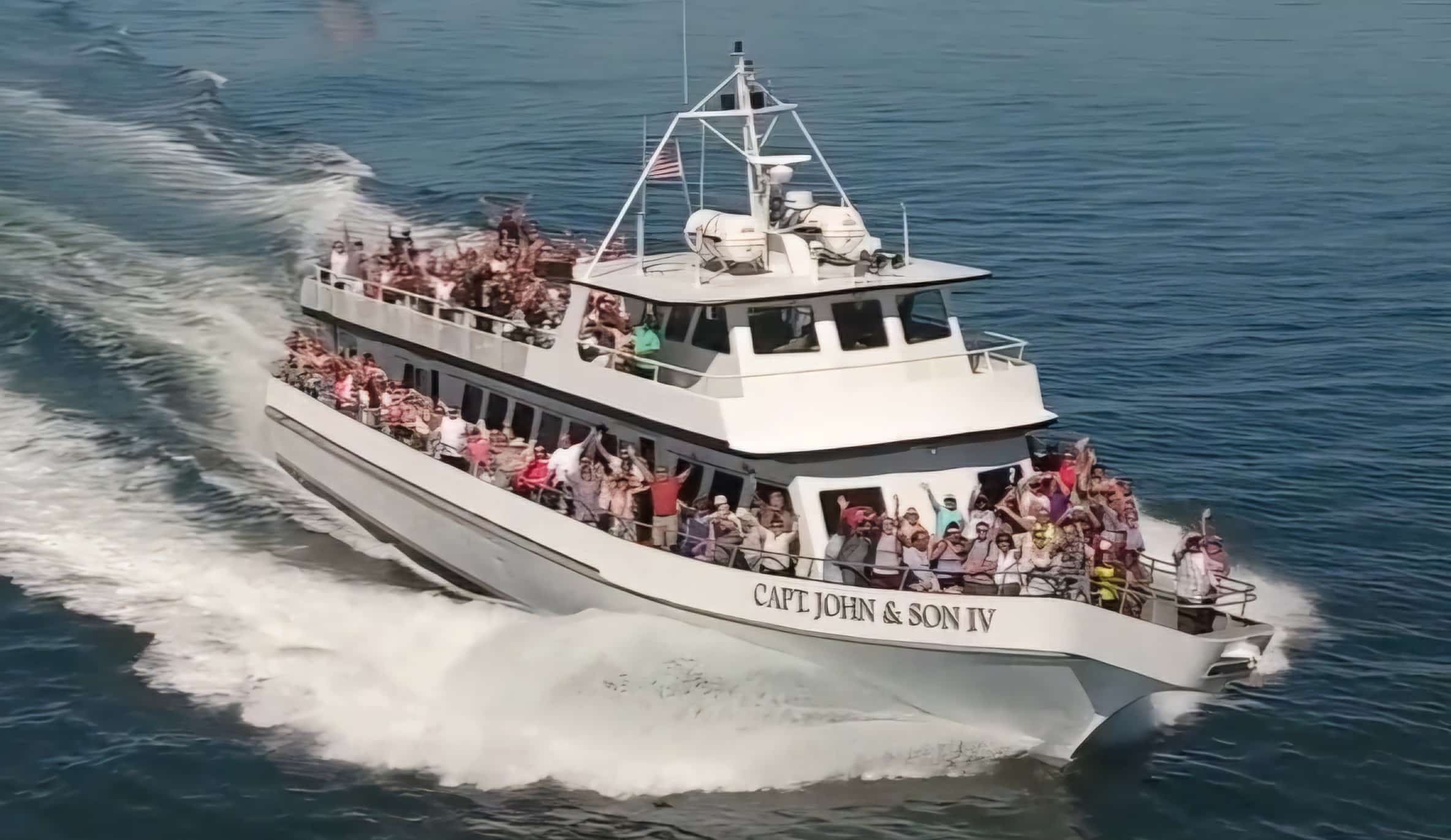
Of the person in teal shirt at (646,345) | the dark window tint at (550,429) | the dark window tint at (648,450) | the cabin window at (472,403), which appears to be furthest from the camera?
the cabin window at (472,403)

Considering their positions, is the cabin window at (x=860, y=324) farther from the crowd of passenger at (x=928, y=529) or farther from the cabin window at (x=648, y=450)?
the cabin window at (x=648, y=450)

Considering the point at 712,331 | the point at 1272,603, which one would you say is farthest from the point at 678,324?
the point at 1272,603

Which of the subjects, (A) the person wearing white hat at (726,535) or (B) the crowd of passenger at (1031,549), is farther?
(A) the person wearing white hat at (726,535)

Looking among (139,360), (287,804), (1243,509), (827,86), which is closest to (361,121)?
(827,86)

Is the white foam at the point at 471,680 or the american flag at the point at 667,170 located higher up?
the american flag at the point at 667,170

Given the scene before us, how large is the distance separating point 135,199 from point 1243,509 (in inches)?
1003

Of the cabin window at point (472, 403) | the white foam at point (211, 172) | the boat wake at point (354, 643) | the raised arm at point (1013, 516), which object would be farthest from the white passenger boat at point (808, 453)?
the white foam at point (211, 172)

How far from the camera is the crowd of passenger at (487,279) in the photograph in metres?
22.5

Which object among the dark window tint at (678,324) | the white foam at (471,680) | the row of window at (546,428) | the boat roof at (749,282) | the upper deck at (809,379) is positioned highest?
the boat roof at (749,282)

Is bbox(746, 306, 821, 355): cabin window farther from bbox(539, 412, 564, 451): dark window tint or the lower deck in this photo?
bbox(539, 412, 564, 451): dark window tint

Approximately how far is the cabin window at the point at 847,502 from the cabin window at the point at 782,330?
177 cm

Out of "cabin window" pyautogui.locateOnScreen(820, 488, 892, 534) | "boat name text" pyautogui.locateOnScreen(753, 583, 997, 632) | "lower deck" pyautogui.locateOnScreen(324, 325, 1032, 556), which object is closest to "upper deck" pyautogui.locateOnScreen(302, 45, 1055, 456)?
"lower deck" pyautogui.locateOnScreen(324, 325, 1032, 556)

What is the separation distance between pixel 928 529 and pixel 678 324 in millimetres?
3921

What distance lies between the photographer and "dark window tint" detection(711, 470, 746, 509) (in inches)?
724
